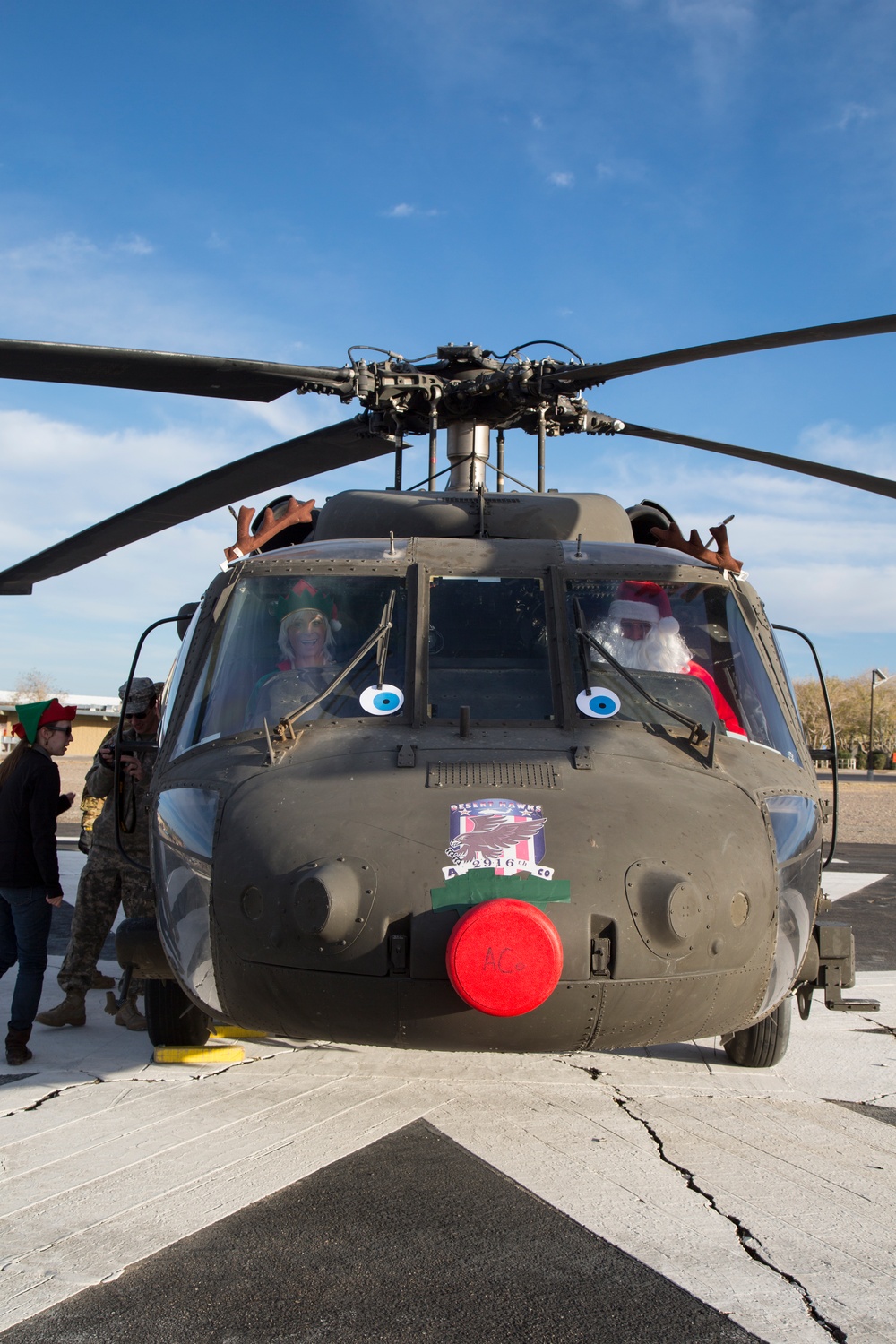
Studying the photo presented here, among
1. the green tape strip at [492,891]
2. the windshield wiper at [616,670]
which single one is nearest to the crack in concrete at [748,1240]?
the green tape strip at [492,891]

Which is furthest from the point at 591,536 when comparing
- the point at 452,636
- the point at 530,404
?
the point at 452,636

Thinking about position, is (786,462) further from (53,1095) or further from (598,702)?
(53,1095)

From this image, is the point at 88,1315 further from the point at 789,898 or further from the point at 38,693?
the point at 38,693

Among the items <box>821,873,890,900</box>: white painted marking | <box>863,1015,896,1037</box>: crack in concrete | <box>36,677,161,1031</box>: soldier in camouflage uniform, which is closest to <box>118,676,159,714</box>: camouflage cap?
<box>36,677,161,1031</box>: soldier in camouflage uniform

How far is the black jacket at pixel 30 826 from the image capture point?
533cm

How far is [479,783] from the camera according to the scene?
12.2 ft

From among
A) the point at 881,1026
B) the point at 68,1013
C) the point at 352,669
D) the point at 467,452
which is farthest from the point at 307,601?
the point at 881,1026

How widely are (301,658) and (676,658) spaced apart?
154cm

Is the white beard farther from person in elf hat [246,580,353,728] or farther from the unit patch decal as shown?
the unit patch decal

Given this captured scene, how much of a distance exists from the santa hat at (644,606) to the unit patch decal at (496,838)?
58.4 inches

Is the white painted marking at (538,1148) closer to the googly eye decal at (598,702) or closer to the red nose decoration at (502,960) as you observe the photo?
the red nose decoration at (502,960)

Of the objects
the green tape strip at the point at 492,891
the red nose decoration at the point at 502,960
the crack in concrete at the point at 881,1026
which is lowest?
the crack in concrete at the point at 881,1026

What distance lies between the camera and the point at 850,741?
91.8 meters

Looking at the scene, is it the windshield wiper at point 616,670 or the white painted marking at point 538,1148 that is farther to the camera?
the windshield wiper at point 616,670
